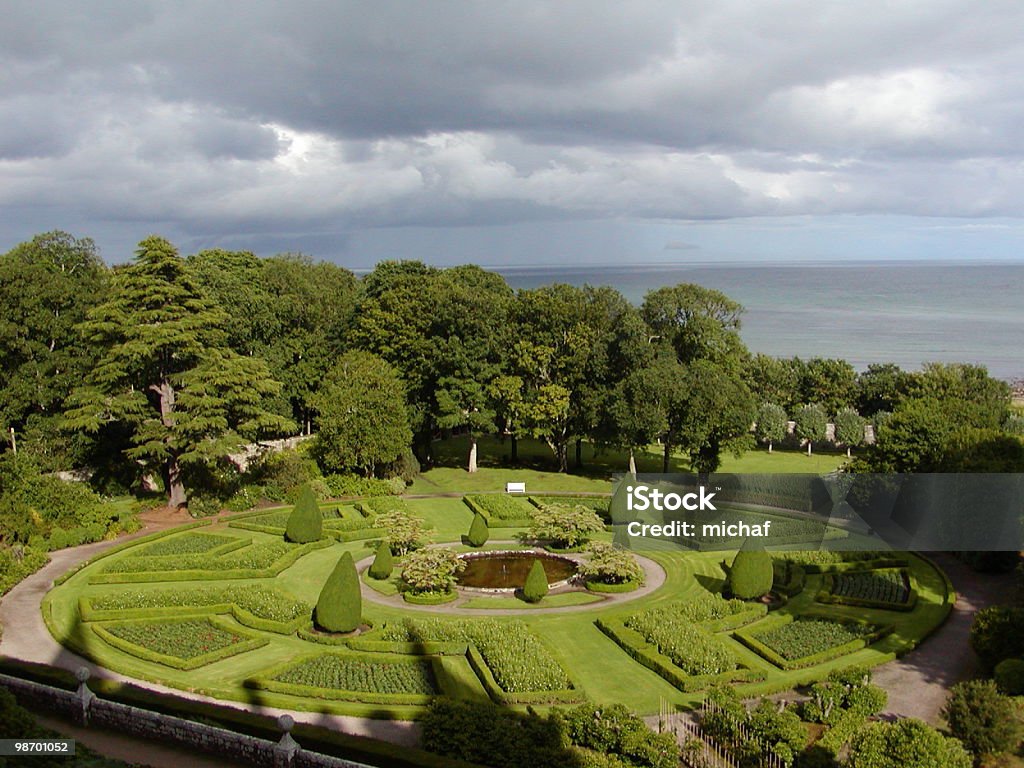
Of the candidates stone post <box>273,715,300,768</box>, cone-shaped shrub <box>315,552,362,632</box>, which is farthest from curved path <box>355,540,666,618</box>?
stone post <box>273,715,300,768</box>

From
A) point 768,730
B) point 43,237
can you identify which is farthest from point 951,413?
point 43,237

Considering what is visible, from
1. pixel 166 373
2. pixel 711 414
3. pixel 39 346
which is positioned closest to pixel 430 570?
pixel 166 373

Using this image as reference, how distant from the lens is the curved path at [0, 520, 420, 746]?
68.8ft

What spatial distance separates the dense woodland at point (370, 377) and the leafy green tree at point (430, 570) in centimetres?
1576

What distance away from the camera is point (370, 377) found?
49531 millimetres

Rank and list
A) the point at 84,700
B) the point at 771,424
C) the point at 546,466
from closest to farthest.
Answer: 1. the point at 84,700
2. the point at 546,466
3. the point at 771,424

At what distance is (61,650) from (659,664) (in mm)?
19469

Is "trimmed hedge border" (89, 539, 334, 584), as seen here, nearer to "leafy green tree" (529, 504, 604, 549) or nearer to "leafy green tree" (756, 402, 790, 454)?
"leafy green tree" (529, 504, 604, 549)

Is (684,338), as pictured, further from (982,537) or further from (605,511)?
(982,537)

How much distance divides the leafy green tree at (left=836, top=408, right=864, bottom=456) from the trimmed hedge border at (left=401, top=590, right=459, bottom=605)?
146 ft

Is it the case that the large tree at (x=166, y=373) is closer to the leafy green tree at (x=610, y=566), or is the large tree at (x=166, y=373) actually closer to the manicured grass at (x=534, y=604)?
the manicured grass at (x=534, y=604)

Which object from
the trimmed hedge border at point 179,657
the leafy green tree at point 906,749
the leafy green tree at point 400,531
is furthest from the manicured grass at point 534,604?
the leafy green tree at point 906,749

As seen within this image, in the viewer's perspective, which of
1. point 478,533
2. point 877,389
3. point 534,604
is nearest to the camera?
point 534,604

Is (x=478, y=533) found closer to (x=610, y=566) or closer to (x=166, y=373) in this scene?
(x=610, y=566)
